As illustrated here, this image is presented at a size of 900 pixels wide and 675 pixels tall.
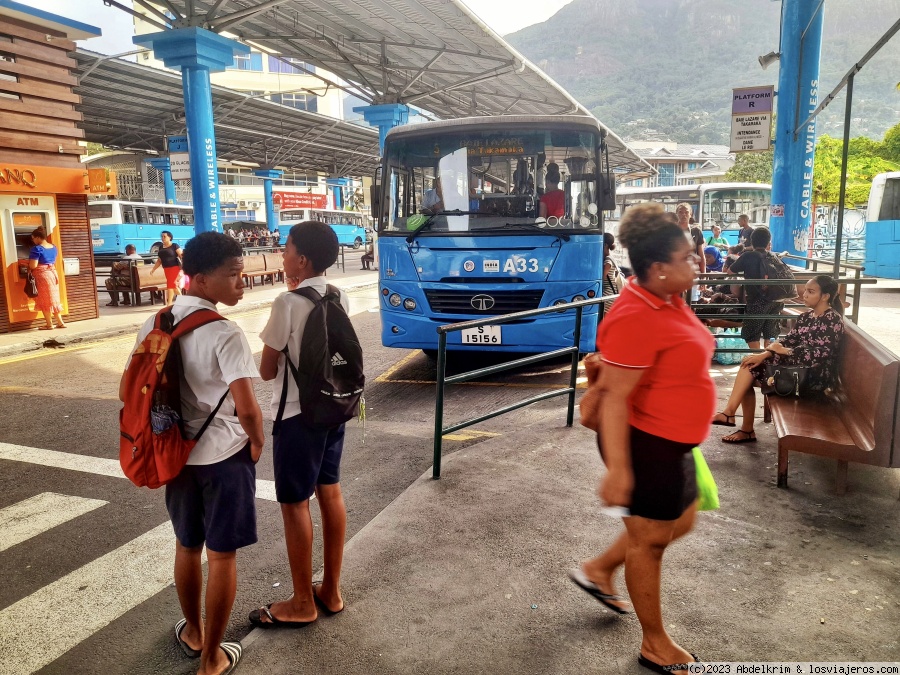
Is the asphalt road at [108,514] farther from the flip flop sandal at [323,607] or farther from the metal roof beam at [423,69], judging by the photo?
the metal roof beam at [423,69]

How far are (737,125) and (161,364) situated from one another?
40.5 ft

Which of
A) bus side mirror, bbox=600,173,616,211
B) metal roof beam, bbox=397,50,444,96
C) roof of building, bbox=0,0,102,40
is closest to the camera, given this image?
bus side mirror, bbox=600,173,616,211

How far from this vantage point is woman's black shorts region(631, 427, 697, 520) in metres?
2.32

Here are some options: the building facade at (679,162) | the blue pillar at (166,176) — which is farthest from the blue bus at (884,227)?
A: the building facade at (679,162)

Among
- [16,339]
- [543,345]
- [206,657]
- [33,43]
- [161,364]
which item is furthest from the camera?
[33,43]

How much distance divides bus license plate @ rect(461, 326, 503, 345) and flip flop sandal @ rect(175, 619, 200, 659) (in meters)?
4.62

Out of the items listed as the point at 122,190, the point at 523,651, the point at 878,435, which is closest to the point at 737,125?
the point at 878,435

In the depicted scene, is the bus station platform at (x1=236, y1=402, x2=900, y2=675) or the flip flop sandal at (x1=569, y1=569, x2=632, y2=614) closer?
the bus station platform at (x1=236, y1=402, x2=900, y2=675)

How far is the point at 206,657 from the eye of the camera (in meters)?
2.55

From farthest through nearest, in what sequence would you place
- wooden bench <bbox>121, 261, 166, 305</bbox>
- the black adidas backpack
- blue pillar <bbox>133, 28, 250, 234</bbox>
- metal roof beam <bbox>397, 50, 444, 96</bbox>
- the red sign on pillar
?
the red sign on pillar, metal roof beam <bbox>397, 50, 444, 96</bbox>, wooden bench <bbox>121, 261, 166, 305</bbox>, blue pillar <bbox>133, 28, 250, 234</bbox>, the black adidas backpack

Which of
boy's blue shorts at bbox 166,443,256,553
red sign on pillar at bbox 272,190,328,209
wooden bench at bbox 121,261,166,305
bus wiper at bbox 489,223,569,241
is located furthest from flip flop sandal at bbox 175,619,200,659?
red sign on pillar at bbox 272,190,328,209

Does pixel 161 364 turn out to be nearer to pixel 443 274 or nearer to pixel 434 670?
pixel 434 670

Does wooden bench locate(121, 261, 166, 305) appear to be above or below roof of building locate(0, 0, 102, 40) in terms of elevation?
below

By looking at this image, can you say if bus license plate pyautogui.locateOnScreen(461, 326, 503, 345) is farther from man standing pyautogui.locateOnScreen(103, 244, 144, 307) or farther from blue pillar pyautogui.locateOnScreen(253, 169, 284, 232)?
blue pillar pyautogui.locateOnScreen(253, 169, 284, 232)
